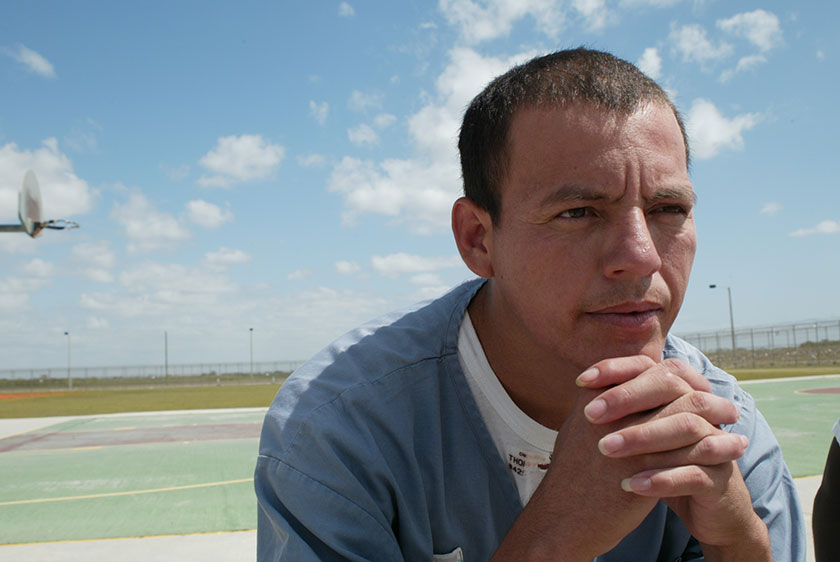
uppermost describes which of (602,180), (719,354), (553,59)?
(553,59)

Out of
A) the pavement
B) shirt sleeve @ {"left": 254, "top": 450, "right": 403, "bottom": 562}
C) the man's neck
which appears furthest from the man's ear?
the pavement

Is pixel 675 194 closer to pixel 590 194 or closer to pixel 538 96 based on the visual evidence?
pixel 590 194

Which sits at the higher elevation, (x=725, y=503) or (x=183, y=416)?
(x=725, y=503)

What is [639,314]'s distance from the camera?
1.75 metres

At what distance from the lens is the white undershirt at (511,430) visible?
2.05m

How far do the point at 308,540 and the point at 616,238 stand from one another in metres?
1.17

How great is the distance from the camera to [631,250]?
169 centimetres

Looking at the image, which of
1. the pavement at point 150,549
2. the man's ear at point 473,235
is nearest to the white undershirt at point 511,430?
the man's ear at point 473,235

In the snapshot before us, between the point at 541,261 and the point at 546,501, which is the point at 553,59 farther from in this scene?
the point at 546,501

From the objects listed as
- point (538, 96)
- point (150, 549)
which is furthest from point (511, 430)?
point (150, 549)

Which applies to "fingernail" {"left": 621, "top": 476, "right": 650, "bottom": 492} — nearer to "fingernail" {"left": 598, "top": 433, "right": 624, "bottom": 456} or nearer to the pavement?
"fingernail" {"left": 598, "top": 433, "right": 624, "bottom": 456}

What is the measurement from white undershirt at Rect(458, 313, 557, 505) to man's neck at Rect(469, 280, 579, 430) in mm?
58

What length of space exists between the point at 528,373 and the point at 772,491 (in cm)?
89

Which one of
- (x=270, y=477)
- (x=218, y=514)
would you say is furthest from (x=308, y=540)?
(x=218, y=514)
